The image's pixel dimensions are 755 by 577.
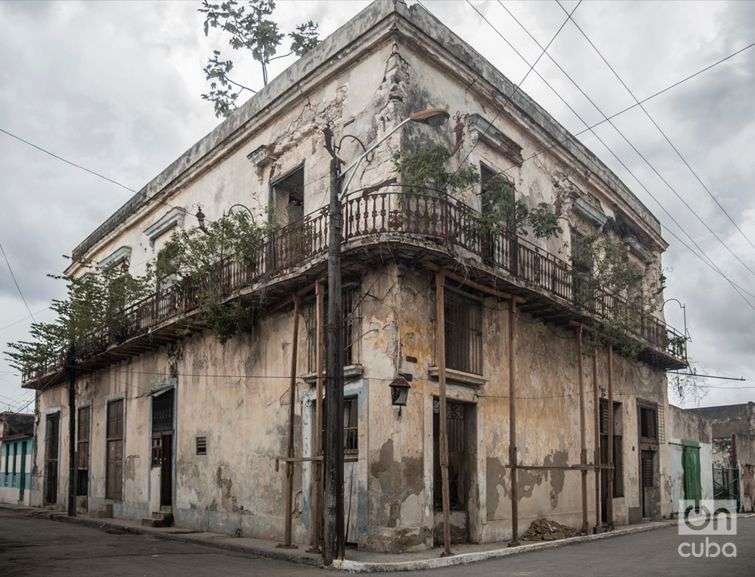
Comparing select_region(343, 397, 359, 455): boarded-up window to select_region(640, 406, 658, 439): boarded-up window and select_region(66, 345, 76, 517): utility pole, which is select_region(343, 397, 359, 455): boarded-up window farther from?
select_region(66, 345, 76, 517): utility pole

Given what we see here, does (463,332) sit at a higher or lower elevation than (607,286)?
lower

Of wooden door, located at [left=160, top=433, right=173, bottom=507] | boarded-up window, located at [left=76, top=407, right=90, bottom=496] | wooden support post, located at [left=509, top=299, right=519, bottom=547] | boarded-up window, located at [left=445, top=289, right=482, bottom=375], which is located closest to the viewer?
wooden support post, located at [left=509, top=299, right=519, bottom=547]

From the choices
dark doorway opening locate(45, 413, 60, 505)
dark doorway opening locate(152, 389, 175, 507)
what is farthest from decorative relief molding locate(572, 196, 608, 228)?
dark doorway opening locate(45, 413, 60, 505)

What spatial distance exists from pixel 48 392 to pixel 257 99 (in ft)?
48.9

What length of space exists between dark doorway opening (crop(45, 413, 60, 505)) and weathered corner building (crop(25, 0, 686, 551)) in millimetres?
5873

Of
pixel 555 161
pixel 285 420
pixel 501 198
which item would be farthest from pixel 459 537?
A: pixel 555 161

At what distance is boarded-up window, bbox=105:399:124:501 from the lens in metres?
19.7

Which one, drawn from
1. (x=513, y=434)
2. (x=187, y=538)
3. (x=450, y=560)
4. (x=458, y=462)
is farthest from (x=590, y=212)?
(x=187, y=538)

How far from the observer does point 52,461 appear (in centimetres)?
2450

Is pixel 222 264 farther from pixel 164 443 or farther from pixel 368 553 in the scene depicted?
pixel 368 553

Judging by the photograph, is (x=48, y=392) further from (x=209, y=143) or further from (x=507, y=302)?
(x=507, y=302)

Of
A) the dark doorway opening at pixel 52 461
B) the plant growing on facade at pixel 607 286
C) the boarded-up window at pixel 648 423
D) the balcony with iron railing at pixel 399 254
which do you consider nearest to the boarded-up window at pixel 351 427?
the balcony with iron railing at pixel 399 254

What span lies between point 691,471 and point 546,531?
10.7m

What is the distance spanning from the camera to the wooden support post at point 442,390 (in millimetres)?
11074
